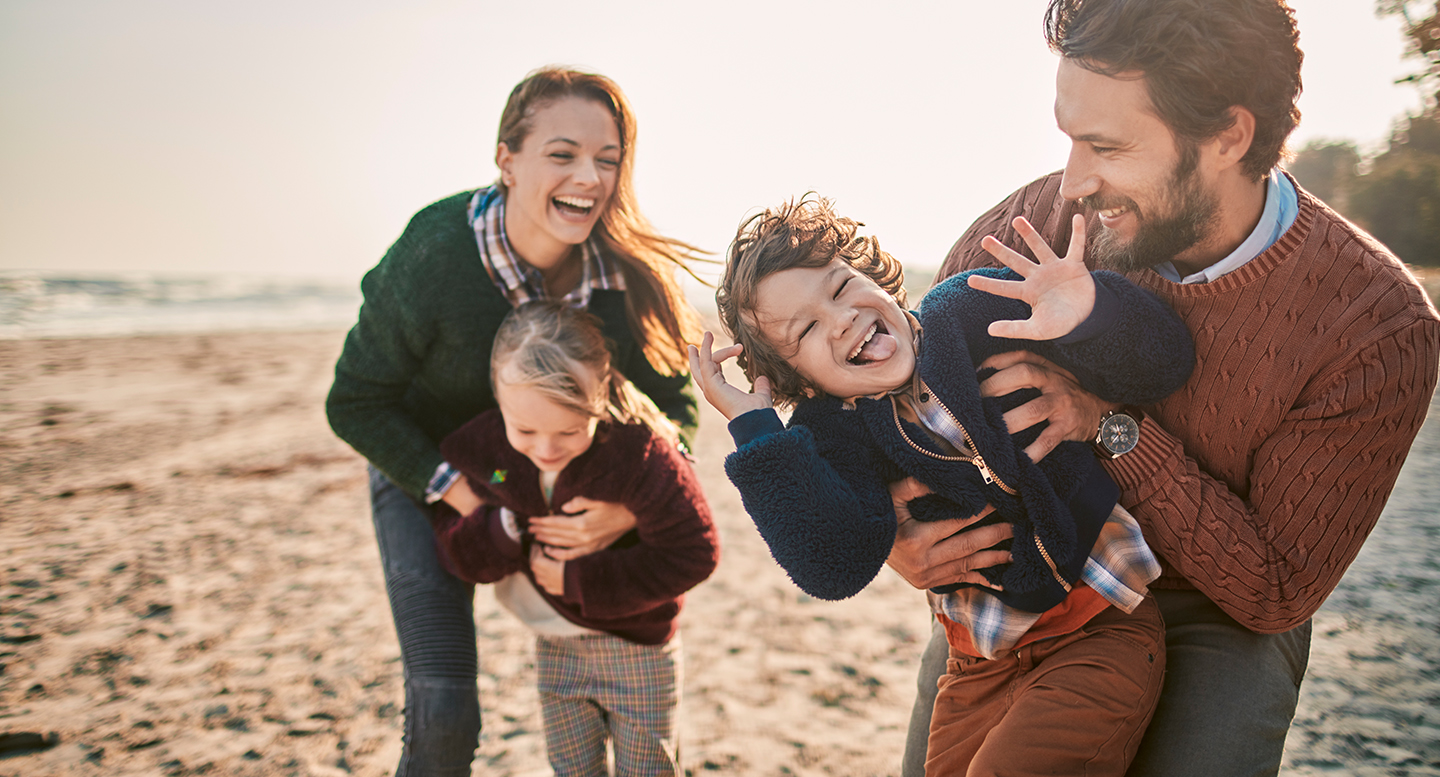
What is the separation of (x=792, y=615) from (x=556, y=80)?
3386 millimetres

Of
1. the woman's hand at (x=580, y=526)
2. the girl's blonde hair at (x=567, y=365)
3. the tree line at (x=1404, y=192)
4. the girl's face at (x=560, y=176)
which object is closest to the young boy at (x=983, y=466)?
the girl's blonde hair at (x=567, y=365)

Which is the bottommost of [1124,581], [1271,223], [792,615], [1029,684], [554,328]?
[792,615]

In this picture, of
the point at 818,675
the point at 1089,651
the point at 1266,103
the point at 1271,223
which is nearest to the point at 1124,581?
the point at 1089,651

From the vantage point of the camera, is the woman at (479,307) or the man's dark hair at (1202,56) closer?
the man's dark hair at (1202,56)

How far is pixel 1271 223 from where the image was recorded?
6.65ft

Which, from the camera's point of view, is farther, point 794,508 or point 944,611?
point 944,611

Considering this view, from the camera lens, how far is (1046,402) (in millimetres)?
1965

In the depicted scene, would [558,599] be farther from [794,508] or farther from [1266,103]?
[1266,103]

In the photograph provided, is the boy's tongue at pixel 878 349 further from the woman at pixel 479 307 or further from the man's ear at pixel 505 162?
the man's ear at pixel 505 162

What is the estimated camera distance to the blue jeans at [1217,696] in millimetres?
1983

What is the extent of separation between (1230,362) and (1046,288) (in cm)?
49

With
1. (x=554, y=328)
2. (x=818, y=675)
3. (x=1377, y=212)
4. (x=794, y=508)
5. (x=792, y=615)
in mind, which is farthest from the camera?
(x=1377, y=212)

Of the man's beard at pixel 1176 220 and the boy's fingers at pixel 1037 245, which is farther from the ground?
the man's beard at pixel 1176 220

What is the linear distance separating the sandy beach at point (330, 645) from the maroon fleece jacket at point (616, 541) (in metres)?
1.28
